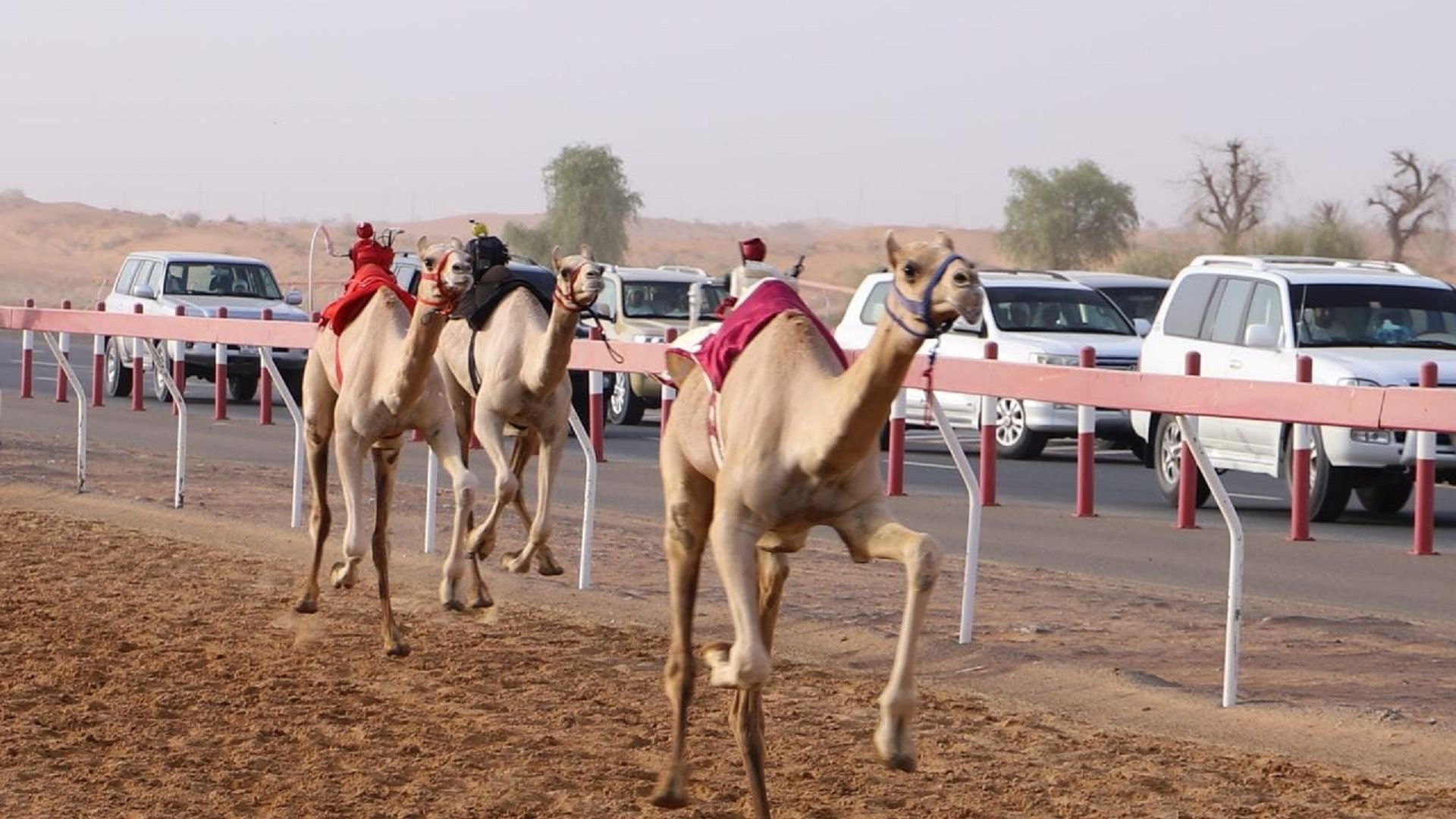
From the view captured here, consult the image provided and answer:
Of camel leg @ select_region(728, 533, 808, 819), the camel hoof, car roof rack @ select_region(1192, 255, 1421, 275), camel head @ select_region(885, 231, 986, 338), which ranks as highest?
car roof rack @ select_region(1192, 255, 1421, 275)

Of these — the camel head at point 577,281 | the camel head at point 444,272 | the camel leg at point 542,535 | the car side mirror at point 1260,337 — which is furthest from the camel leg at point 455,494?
the car side mirror at point 1260,337

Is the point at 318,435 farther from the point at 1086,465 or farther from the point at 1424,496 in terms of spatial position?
the point at 1086,465

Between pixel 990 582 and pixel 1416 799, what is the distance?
19.3ft

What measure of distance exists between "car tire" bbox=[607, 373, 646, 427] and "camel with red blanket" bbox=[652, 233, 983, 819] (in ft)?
65.3

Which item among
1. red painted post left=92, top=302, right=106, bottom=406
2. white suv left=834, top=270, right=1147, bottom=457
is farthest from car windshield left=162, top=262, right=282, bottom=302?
white suv left=834, top=270, right=1147, bottom=457

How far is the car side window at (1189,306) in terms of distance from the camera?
64.7 feet

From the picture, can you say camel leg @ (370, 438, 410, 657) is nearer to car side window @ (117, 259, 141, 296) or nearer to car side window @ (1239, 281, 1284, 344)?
car side window @ (1239, 281, 1284, 344)

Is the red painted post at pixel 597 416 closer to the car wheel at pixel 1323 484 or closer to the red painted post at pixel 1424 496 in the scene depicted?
the car wheel at pixel 1323 484

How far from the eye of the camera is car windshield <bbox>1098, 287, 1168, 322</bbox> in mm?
28672

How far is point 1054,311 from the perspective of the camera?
80.0 feet

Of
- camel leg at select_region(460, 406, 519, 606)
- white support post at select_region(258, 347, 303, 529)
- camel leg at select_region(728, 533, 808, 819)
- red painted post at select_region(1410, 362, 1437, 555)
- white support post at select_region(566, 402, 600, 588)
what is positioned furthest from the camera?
red painted post at select_region(1410, 362, 1437, 555)

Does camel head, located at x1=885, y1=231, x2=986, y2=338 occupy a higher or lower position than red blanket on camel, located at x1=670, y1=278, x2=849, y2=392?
higher

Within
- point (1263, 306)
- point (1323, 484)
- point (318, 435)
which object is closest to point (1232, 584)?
point (318, 435)

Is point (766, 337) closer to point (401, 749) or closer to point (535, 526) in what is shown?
point (401, 749)
